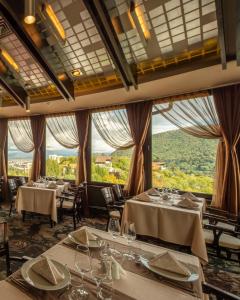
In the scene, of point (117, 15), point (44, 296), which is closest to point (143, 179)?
point (117, 15)

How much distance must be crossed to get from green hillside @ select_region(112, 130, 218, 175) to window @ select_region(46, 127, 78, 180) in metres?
2.54

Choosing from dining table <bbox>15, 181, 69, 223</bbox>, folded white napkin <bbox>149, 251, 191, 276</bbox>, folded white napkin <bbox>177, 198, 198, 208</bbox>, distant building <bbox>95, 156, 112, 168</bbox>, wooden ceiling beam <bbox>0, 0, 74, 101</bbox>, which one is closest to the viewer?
folded white napkin <bbox>149, 251, 191, 276</bbox>

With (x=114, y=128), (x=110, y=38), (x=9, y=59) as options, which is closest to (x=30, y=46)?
(x=9, y=59)

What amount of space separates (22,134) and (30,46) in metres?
4.34

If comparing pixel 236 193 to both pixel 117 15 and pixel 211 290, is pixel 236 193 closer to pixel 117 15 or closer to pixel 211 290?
Answer: pixel 211 290

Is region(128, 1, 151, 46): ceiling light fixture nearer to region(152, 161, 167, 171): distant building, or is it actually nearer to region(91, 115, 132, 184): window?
region(152, 161, 167, 171): distant building

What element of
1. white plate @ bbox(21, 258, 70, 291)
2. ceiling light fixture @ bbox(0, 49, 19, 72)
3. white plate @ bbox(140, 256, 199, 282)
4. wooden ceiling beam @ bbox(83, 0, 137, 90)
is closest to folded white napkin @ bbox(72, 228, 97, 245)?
A: white plate @ bbox(21, 258, 70, 291)

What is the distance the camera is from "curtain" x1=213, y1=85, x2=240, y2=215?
379cm

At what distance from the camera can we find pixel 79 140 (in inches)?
223

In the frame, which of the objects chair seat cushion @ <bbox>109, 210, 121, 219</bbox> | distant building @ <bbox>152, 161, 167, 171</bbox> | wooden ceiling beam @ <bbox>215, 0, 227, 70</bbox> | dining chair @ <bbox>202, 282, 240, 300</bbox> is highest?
wooden ceiling beam @ <bbox>215, 0, 227, 70</bbox>

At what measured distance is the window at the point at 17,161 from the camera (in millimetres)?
6937

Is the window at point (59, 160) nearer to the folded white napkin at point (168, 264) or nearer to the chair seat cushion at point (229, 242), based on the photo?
the chair seat cushion at point (229, 242)

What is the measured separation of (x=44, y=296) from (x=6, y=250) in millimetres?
1076

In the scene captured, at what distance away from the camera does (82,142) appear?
18.5 feet
